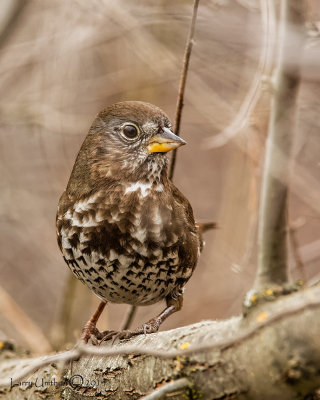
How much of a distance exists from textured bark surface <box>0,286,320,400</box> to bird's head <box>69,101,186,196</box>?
1118mm

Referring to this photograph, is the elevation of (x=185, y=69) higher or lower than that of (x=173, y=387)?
higher

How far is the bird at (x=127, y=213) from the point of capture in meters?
3.00

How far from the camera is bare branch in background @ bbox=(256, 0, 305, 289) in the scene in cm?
184

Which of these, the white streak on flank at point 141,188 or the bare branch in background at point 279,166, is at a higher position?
the bare branch in background at point 279,166

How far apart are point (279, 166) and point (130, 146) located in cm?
126

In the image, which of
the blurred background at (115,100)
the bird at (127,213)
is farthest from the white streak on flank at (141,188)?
the blurred background at (115,100)

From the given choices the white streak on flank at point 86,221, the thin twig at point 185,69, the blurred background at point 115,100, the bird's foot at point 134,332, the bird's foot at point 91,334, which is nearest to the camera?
the thin twig at point 185,69

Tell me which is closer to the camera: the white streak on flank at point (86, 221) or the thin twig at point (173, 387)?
the thin twig at point (173, 387)

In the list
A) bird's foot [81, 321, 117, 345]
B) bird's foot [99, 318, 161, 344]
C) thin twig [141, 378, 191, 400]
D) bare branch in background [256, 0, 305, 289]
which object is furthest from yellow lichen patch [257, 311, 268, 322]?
bird's foot [81, 321, 117, 345]

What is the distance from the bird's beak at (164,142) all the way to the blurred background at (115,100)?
1.26 feet

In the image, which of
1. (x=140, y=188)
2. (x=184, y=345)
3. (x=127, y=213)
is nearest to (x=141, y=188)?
(x=140, y=188)

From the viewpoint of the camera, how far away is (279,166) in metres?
2.00

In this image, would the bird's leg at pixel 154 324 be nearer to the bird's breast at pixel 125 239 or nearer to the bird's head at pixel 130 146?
the bird's breast at pixel 125 239

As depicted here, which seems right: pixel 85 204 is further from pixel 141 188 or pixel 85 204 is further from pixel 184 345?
pixel 184 345
